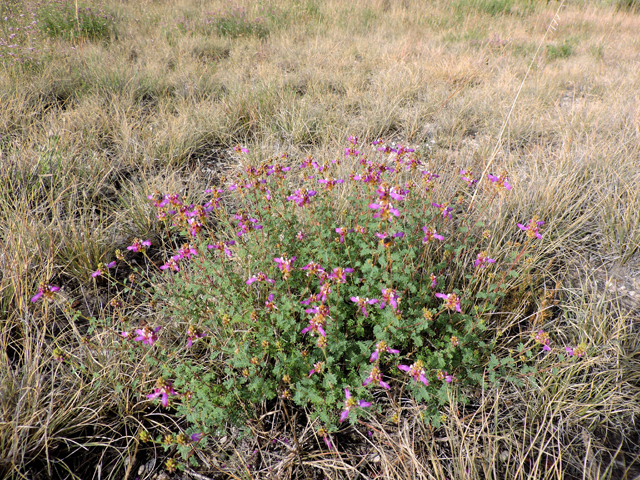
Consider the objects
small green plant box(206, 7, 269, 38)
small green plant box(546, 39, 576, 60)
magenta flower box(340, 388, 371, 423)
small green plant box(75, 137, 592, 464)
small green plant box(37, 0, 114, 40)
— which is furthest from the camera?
small green plant box(206, 7, 269, 38)

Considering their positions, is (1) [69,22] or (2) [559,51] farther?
(2) [559,51]

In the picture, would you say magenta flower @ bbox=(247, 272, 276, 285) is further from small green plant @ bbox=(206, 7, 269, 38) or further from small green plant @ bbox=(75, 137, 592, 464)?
small green plant @ bbox=(206, 7, 269, 38)

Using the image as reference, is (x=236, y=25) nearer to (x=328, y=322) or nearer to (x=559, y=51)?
(x=559, y=51)

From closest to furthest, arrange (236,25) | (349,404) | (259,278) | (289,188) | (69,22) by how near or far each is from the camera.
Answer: (349,404) < (259,278) < (289,188) < (69,22) < (236,25)

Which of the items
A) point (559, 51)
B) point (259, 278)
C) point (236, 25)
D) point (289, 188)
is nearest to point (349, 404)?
point (259, 278)

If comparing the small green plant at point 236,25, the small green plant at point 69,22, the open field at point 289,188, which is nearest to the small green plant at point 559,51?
the open field at point 289,188

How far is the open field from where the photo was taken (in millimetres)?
1661

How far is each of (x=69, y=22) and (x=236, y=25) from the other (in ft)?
10.3

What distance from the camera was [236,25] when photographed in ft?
24.6

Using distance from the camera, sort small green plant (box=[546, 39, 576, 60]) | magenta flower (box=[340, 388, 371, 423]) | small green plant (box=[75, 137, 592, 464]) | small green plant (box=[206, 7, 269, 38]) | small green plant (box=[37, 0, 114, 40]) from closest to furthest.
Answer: magenta flower (box=[340, 388, 371, 423]), small green plant (box=[75, 137, 592, 464]), small green plant (box=[37, 0, 114, 40]), small green plant (box=[546, 39, 576, 60]), small green plant (box=[206, 7, 269, 38])

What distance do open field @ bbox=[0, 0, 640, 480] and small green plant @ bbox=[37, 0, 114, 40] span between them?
0.04 meters

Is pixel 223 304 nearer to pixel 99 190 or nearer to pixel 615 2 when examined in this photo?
pixel 99 190

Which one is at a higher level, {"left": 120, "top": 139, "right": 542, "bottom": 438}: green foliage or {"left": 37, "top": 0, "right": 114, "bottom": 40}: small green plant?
{"left": 37, "top": 0, "right": 114, "bottom": 40}: small green plant

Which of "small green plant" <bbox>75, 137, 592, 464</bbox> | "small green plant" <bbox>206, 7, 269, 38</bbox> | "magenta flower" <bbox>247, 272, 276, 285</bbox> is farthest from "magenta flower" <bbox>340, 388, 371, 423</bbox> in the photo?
"small green plant" <bbox>206, 7, 269, 38</bbox>
